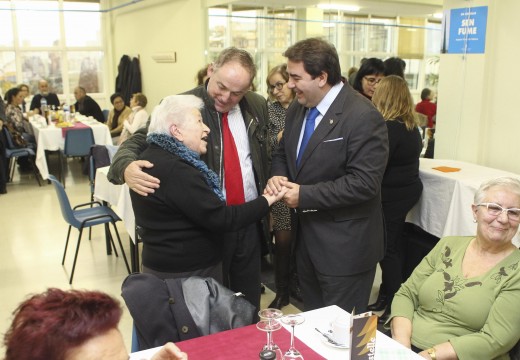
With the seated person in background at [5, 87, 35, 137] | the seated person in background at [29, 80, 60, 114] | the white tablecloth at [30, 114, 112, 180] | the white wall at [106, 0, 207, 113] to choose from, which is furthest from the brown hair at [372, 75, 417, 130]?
the seated person in background at [29, 80, 60, 114]

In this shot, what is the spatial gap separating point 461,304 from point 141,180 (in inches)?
52.3

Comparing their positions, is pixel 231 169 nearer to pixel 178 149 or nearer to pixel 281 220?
pixel 178 149

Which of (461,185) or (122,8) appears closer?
(461,185)

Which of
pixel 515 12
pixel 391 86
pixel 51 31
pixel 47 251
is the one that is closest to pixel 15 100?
pixel 51 31

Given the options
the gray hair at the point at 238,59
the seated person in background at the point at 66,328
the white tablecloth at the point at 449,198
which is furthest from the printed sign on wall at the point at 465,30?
the seated person in background at the point at 66,328

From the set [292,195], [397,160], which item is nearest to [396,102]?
[397,160]

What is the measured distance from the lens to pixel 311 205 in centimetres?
220

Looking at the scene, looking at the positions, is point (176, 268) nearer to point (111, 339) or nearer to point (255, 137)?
point (255, 137)

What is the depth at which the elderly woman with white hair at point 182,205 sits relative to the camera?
6.54ft

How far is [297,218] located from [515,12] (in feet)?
7.05

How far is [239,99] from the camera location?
7.89ft

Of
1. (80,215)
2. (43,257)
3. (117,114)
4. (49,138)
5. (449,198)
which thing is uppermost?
(117,114)

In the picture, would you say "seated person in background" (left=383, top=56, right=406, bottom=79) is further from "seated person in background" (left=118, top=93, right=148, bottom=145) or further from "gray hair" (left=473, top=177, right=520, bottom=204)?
"seated person in background" (left=118, top=93, right=148, bottom=145)

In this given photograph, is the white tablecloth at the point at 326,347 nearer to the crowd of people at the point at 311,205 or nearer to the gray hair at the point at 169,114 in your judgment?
the crowd of people at the point at 311,205
